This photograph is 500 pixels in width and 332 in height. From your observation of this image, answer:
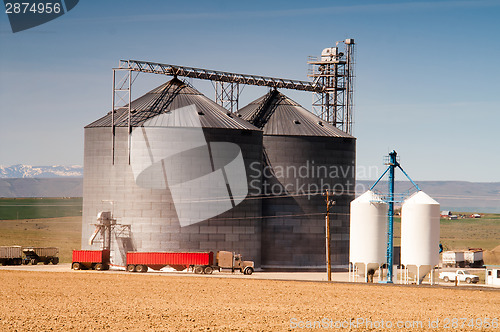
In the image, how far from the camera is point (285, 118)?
86.1 m

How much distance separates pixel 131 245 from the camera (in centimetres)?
7438

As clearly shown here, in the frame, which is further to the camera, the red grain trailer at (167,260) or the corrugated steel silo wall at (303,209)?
the corrugated steel silo wall at (303,209)

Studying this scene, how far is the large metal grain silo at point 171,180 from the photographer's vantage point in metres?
74.1

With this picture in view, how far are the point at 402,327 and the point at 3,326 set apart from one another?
19451 mm

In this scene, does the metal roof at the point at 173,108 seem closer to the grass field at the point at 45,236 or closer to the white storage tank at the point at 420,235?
the white storage tank at the point at 420,235

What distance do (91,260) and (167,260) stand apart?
7654 millimetres

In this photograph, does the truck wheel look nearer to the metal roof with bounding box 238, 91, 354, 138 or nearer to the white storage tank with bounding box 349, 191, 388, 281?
the white storage tank with bounding box 349, 191, 388, 281

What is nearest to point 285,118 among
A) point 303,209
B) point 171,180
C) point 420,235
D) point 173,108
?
point 303,209

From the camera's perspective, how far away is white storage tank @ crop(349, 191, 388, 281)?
65.1 metres

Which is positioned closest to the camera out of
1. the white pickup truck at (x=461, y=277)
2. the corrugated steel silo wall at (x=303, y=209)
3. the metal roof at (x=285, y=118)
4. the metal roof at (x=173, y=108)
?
the metal roof at (x=173, y=108)

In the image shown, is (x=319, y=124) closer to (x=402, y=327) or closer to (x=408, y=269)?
(x=408, y=269)

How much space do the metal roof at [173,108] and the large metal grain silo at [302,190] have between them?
18.5 ft

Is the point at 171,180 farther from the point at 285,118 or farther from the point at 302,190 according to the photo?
the point at 285,118

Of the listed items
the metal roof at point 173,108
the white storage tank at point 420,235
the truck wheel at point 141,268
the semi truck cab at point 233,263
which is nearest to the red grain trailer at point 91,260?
the truck wheel at point 141,268
